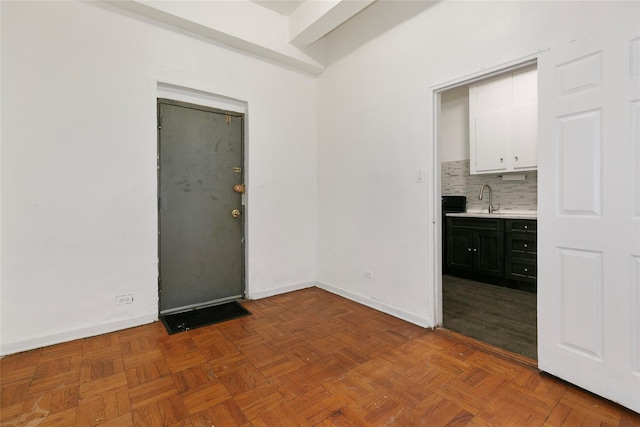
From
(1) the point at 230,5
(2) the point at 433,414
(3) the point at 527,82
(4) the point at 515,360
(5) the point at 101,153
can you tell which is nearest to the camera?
(2) the point at 433,414

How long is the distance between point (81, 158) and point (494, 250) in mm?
4561

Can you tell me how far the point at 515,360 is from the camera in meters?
2.05

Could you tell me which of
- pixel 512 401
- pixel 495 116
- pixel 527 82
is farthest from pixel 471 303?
pixel 527 82

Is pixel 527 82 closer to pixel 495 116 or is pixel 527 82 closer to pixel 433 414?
pixel 495 116

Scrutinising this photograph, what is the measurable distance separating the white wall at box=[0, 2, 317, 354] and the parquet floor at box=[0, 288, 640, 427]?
345 mm

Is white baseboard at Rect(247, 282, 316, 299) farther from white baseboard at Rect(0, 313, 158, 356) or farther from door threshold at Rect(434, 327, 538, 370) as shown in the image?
door threshold at Rect(434, 327, 538, 370)

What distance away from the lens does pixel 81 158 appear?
2402 mm

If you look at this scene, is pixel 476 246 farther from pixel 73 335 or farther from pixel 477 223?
pixel 73 335

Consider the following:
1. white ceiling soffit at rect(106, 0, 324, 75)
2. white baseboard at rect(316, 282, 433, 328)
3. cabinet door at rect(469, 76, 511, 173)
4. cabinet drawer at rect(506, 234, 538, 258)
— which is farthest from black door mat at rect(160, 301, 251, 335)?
cabinet door at rect(469, 76, 511, 173)

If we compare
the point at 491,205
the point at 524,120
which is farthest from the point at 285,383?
the point at 524,120

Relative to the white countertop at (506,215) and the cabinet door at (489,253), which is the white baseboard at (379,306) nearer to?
the cabinet door at (489,253)

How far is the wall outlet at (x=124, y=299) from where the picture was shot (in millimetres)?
2572

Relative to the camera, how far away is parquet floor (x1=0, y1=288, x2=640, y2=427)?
5.01ft

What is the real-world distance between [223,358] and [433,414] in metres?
1.41
